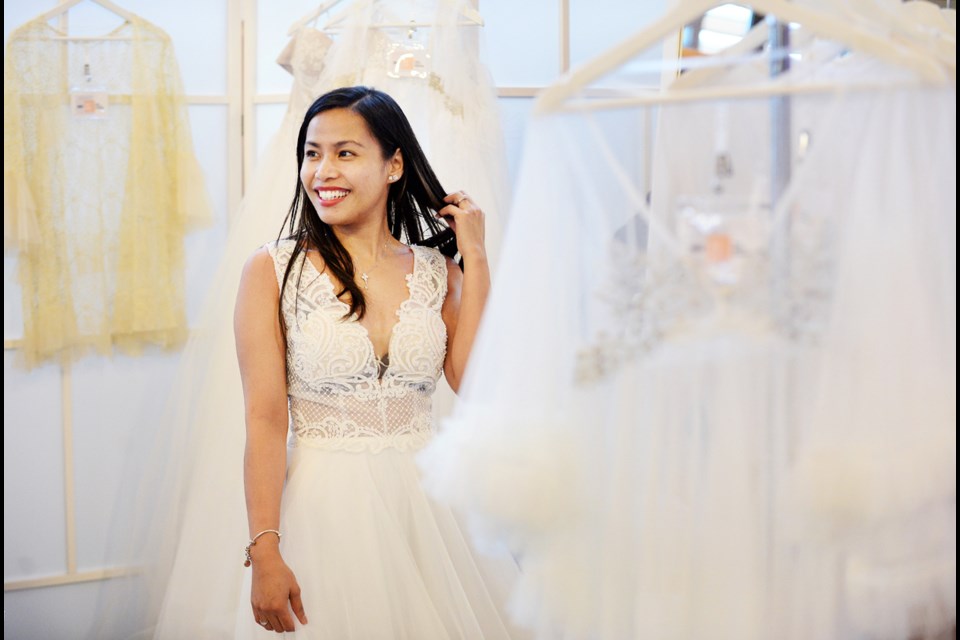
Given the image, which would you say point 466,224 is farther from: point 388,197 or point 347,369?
point 347,369

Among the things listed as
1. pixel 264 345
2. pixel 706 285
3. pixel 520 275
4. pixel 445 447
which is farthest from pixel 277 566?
pixel 706 285

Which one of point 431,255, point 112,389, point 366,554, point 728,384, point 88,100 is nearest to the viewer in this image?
point 728,384

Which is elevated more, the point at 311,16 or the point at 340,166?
the point at 311,16

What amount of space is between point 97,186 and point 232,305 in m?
0.63

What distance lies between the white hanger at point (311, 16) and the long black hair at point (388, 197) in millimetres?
823

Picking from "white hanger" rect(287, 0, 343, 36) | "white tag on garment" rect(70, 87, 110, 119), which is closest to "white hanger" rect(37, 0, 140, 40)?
"white tag on garment" rect(70, 87, 110, 119)

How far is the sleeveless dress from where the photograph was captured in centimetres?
181

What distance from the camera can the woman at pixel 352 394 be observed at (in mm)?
1802

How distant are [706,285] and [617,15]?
2.00 meters

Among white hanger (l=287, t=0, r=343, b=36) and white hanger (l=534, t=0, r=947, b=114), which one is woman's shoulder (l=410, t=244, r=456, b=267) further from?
white hanger (l=287, t=0, r=343, b=36)

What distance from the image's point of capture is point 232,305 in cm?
265

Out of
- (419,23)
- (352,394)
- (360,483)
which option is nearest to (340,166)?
(352,394)

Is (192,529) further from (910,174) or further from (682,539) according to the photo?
(910,174)

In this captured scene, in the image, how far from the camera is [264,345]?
1822 millimetres
